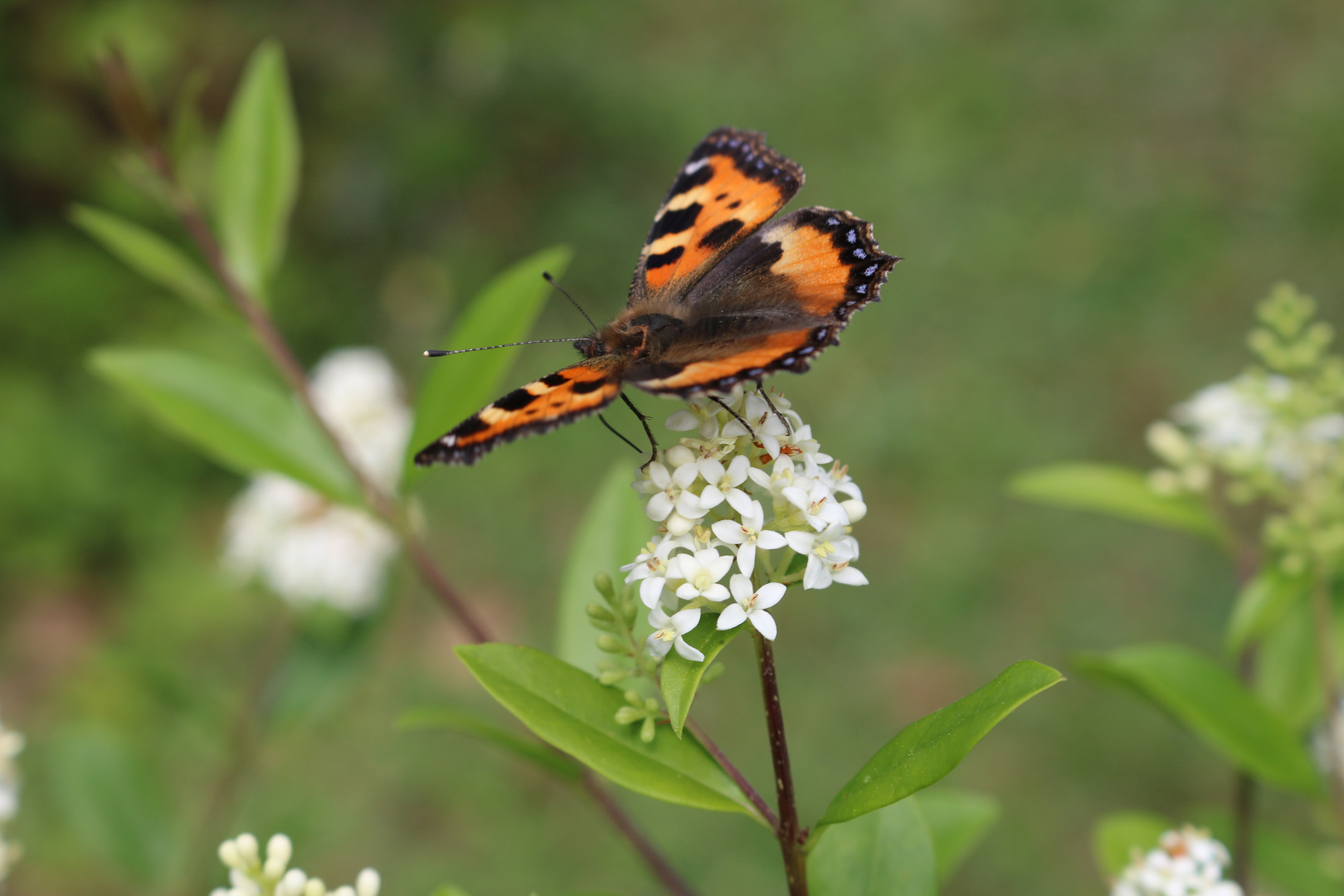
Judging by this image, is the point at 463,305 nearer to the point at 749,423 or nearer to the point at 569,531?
Answer: the point at 569,531

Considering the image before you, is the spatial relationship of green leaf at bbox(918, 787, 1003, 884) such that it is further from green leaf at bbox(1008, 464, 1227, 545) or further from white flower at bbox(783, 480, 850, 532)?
green leaf at bbox(1008, 464, 1227, 545)

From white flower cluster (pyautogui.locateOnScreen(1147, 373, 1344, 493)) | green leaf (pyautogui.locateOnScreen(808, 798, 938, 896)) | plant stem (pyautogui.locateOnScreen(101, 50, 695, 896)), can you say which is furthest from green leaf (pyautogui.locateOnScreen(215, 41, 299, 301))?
white flower cluster (pyautogui.locateOnScreen(1147, 373, 1344, 493))

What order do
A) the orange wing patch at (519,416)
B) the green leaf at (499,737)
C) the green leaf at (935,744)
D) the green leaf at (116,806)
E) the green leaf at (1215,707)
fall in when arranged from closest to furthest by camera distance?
1. the green leaf at (935,744)
2. the orange wing patch at (519,416)
3. the green leaf at (499,737)
4. the green leaf at (1215,707)
5. the green leaf at (116,806)

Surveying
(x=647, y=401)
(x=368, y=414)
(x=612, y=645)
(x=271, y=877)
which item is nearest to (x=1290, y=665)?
(x=612, y=645)

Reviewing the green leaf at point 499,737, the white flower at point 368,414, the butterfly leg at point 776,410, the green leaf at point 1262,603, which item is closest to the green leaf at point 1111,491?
the green leaf at point 1262,603

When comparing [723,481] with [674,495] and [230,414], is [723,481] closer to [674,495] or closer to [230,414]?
[674,495]

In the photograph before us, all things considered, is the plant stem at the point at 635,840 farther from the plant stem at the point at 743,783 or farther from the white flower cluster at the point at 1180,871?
the white flower cluster at the point at 1180,871
